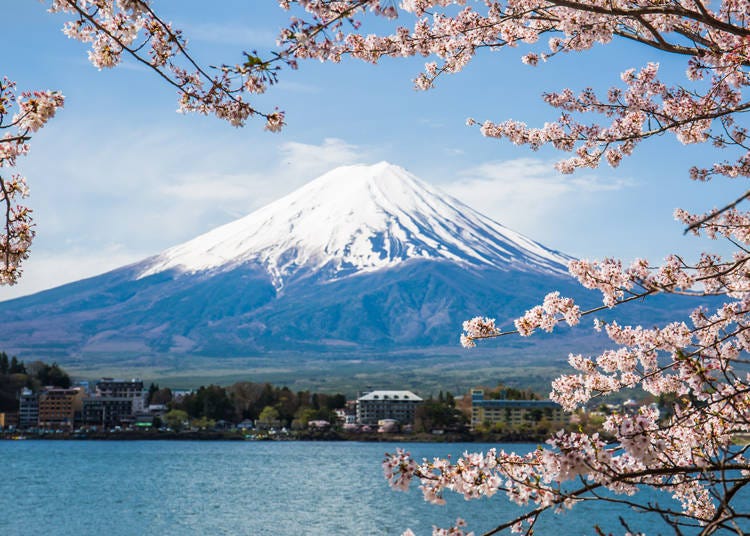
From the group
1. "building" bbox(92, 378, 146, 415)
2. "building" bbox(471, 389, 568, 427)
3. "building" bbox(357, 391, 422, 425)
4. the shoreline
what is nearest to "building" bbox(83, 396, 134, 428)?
the shoreline

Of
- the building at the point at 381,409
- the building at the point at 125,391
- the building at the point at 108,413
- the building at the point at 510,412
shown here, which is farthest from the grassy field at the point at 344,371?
the building at the point at 108,413

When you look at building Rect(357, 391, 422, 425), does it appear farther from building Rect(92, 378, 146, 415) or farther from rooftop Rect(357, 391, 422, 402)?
building Rect(92, 378, 146, 415)

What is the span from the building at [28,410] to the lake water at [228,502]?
3374 centimetres

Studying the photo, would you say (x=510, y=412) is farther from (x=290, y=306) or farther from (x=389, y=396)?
(x=290, y=306)

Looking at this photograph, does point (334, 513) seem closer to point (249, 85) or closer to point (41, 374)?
point (249, 85)

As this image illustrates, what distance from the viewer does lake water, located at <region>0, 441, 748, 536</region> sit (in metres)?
32.8

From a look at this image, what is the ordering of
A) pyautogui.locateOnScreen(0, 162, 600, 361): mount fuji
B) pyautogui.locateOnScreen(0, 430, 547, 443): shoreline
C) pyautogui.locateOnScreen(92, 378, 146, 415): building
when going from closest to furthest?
pyautogui.locateOnScreen(0, 430, 547, 443): shoreline < pyautogui.locateOnScreen(92, 378, 146, 415): building < pyautogui.locateOnScreen(0, 162, 600, 361): mount fuji

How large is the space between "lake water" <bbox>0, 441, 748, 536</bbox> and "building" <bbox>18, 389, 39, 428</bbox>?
111 feet

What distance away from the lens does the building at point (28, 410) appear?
108m

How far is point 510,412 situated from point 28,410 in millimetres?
53369

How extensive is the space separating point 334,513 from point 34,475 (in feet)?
89.6

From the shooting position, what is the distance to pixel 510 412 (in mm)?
103250

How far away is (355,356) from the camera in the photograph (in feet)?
553

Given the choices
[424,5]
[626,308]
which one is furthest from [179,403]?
[424,5]
